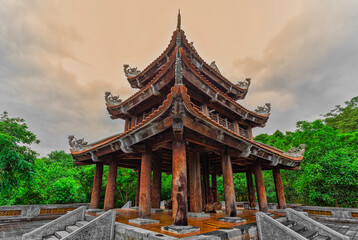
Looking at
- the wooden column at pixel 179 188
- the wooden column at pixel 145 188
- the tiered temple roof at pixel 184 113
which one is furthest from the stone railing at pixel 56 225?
the wooden column at pixel 179 188

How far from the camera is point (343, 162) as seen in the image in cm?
1184

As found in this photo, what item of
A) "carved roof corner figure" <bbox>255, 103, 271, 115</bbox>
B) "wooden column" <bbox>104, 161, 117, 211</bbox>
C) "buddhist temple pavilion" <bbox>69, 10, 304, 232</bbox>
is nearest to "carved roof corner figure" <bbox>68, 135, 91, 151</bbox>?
"buddhist temple pavilion" <bbox>69, 10, 304, 232</bbox>

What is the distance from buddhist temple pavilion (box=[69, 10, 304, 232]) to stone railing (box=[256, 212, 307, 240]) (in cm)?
161

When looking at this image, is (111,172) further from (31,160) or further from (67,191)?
(67,191)

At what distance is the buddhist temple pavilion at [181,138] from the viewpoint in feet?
19.6

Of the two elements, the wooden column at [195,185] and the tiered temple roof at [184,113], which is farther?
the wooden column at [195,185]

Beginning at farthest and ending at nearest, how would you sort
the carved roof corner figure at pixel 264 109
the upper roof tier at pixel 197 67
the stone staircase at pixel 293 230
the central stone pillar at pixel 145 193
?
1. the carved roof corner figure at pixel 264 109
2. the upper roof tier at pixel 197 67
3. the central stone pillar at pixel 145 193
4. the stone staircase at pixel 293 230

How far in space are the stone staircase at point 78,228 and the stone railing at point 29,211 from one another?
16.2 ft

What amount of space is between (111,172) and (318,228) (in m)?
10.1

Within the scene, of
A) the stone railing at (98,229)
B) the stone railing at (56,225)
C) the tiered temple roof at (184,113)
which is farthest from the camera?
the stone railing at (56,225)

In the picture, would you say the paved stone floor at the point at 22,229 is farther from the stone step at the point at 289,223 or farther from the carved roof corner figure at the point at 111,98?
the carved roof corner figure at the point at 111,98

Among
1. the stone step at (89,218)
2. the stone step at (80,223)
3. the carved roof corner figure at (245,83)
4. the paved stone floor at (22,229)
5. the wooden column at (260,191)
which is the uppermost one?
the carved roof corner figure at (245,83)

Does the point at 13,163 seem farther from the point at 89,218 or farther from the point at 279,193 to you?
the point at 279,193

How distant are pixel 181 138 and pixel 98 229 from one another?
13.7 feet
